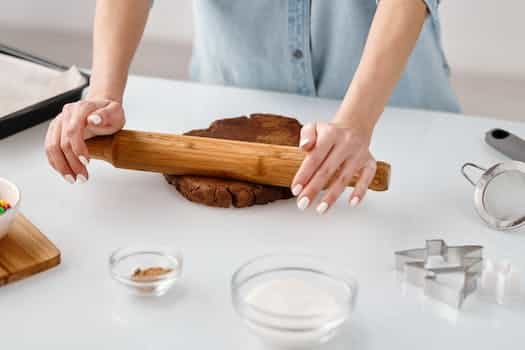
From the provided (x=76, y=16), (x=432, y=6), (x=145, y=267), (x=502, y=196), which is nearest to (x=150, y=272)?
(x=145, y=267)

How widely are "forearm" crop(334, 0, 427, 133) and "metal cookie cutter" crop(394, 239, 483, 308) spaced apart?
0.22m

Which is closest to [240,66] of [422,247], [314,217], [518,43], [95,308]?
[314,217]

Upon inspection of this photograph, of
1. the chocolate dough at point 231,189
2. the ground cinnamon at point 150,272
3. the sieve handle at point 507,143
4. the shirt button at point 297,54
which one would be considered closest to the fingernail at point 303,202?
the chocolate dough at point 231,189

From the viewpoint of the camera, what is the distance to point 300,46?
1580 mm

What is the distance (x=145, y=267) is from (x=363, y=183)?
0.32m

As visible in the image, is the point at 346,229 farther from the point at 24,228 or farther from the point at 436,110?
the point at 436,110

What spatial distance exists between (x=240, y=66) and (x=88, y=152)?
0.47m

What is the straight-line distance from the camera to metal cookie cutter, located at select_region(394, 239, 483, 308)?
1021 mm

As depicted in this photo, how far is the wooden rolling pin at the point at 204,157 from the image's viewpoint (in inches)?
48.0

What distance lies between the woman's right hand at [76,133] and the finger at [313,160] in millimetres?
298

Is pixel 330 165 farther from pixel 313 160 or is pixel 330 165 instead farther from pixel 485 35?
pixel 485 35

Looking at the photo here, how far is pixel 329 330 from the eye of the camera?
916 mm

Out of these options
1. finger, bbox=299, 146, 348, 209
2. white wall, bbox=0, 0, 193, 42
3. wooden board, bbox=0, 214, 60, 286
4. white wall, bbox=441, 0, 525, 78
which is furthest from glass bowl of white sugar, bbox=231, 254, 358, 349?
white wall, bbox=0, 0, 193, 42

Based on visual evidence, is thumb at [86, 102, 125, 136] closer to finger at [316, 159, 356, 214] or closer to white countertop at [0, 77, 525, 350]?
white countertop at [0, 77, 525, 350]
